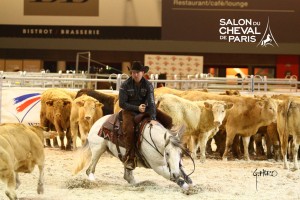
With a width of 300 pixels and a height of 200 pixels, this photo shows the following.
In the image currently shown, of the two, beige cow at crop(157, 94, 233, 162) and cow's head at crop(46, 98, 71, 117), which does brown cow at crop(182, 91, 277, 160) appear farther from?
cow's head at crop(46, 98, 71, 117)

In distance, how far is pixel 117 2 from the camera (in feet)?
89.2

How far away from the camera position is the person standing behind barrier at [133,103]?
27.4 ft

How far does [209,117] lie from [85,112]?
85.8 inches

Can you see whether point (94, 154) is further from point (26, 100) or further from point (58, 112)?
point (26, 100)

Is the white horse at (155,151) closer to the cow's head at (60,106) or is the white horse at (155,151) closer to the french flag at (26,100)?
the cow's head at (60,106)

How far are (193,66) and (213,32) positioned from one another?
321cm

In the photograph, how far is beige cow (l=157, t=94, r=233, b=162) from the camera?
11359 millimetres

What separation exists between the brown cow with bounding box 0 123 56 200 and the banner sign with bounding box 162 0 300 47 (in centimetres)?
1953

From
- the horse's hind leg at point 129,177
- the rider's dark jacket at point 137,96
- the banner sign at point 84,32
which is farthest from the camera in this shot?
the banner sign at point 84,32

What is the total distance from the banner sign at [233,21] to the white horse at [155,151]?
59.6 feet

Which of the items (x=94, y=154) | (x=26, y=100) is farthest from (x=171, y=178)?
(x=26, y=100)

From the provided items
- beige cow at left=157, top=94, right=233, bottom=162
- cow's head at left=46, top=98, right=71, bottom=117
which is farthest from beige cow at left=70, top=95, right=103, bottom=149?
beige cow at left=157, top=94, right=233, bottom=162

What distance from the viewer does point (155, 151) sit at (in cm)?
821

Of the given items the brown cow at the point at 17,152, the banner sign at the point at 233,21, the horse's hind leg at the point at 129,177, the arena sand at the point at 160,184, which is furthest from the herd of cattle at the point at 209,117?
the banner sign at the point at 233,21
